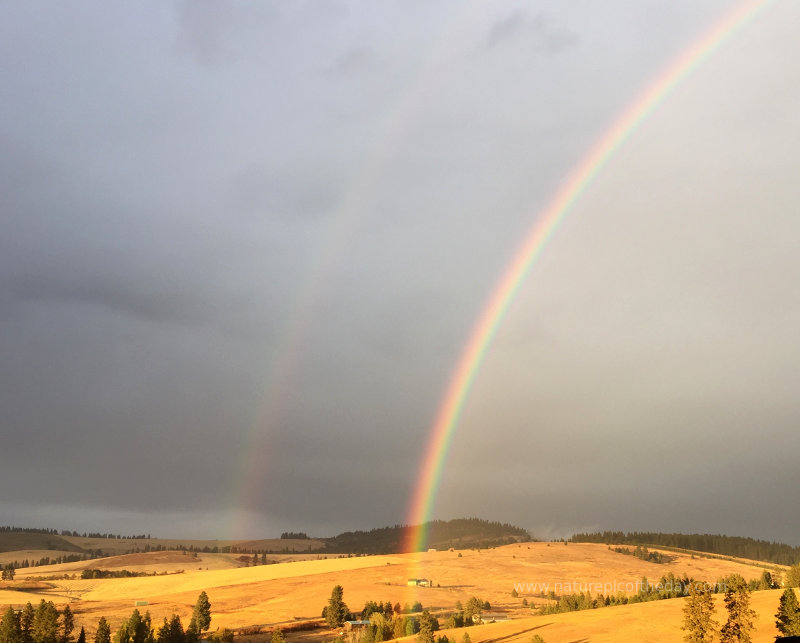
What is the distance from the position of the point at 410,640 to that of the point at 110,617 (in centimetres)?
6259

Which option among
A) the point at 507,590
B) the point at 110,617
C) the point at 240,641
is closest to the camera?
the point at 240,641

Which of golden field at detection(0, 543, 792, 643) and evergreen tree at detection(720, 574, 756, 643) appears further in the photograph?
golden field at detection(0, 543, 792, 643)

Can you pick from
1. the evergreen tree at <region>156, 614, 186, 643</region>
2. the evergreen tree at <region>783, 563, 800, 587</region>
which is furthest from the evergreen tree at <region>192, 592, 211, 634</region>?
the evergreen tree at <region>783, 563, 800, 587</region>

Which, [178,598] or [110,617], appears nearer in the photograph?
[110,617]

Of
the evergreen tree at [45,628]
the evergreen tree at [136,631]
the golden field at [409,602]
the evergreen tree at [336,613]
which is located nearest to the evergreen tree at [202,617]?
the golden field at [409,602]

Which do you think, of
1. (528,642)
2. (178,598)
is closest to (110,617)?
(178,598)

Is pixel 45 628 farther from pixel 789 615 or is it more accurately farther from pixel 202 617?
pixel 789 615

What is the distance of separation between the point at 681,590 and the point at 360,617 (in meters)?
56.5

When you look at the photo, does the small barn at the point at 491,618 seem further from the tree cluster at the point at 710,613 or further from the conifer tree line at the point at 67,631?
the tree cluster at the point at 710,613

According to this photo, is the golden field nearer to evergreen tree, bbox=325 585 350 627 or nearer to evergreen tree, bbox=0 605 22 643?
evergreen tree, bbox=325 585 350 627

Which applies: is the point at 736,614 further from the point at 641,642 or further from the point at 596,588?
the point at 596,588

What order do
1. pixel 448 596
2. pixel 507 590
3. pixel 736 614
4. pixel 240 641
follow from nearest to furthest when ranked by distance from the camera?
pixel 736 614, pixel 240 641, pixel 448 596, pixel 507 590

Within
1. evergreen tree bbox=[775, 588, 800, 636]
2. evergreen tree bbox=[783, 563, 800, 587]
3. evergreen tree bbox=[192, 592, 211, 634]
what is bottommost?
evergreen tree bbox=[192, 592, 211, 634]

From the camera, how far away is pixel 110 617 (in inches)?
5507
